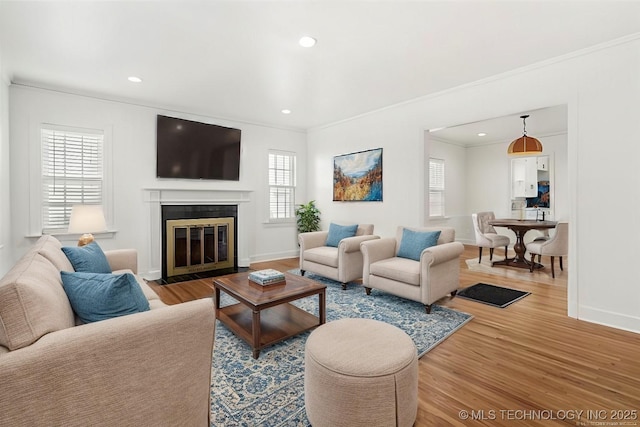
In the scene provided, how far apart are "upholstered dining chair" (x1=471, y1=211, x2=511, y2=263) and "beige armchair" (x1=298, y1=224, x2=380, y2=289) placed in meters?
2.45

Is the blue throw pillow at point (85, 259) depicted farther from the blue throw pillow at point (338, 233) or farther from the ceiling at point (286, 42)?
the blue throw pillow at point (338, 233)

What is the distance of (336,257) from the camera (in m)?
4.07

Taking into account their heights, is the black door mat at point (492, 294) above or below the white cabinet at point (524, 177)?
below

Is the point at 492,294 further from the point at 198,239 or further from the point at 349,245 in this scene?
the point at 198,239

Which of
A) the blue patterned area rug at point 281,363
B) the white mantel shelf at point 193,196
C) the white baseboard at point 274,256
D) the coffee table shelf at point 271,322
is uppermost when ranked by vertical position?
the white mantel shelf at point 193,196

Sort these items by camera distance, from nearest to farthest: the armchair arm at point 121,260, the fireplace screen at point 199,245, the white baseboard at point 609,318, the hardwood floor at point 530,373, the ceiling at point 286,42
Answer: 1. the hardwood floor at point 530,373
2. the ceiling at point 286,42
3. the white baseboard at point 609,318
4. the armchair arm at point 121,260
5. the fireplace screen at point 199,245

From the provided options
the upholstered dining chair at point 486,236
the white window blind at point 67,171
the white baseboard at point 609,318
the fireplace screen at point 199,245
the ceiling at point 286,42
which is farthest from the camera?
the upholstered dining chair at point 486,236

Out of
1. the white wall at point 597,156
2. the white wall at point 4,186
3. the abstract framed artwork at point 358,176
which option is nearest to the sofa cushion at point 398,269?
the white wall at point 597,156

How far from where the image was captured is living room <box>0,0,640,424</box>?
9.14 feet

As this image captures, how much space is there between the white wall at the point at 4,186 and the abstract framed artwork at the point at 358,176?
4468 mm

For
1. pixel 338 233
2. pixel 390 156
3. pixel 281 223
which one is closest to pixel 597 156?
pixel 390 156

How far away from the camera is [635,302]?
8.91ft

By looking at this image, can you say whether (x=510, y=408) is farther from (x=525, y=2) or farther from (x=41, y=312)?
(x=525, y=2)

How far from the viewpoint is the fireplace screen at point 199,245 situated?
185 inches
